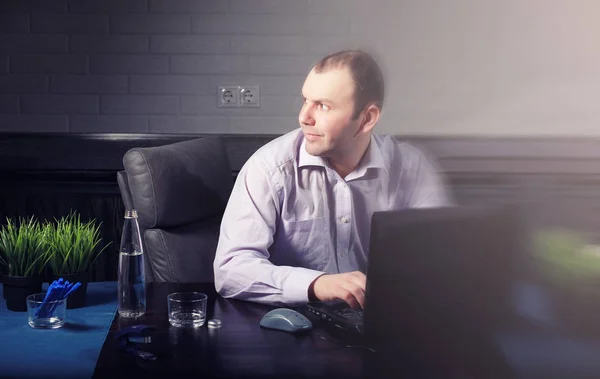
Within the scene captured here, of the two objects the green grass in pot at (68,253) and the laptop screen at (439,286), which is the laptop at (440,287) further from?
the green grass in pot at (68,253)

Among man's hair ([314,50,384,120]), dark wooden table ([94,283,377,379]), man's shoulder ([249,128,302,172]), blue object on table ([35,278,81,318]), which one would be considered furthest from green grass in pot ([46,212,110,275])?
man's hair ([314,50,384,120])

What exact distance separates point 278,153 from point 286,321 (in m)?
0.61

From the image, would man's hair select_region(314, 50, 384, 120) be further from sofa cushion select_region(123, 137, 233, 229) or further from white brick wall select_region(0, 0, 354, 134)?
white brick wall select_region(0, 0, 354, 134)

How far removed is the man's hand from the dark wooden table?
9cm

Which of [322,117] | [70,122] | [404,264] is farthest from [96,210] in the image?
[404,264]

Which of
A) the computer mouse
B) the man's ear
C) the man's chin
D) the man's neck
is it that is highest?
the man's ear

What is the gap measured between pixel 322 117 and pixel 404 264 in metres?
0.71

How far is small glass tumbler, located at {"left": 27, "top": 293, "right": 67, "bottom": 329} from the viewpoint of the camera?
1.32 m

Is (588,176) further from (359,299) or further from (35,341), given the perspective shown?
(35,341)

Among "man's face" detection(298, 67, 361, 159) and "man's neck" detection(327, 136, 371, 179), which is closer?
"man's face" detection(298, 67, 361, 159)

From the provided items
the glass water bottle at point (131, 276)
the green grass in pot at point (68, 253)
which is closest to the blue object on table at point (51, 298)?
the glass water bottle at point (131, 276)

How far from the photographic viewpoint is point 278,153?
1748 millimetres

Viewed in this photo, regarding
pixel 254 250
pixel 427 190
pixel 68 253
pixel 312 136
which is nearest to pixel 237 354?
pixel 254 250

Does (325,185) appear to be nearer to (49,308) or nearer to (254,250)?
(254,250)
